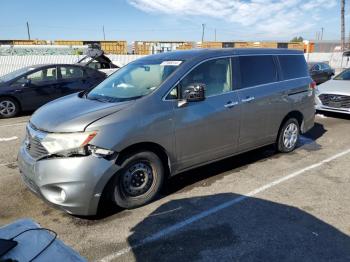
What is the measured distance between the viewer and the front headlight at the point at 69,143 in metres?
3.64

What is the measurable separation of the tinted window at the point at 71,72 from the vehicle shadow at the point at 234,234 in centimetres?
773

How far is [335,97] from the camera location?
9.32 meters

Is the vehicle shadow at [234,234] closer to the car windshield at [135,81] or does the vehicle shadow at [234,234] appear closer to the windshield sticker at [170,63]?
the car windshield at [135,81]

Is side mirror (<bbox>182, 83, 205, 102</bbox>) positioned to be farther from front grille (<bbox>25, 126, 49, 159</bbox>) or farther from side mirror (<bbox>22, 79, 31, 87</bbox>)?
side mirror (<bbox>22, 79, 31, 87</bbox>)

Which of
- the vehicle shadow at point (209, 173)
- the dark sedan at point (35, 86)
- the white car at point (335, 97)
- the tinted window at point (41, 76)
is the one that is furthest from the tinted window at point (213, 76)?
the tinted window at point (41, 76)

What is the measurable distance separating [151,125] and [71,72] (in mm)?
7742

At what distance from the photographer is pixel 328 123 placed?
9.09 meters

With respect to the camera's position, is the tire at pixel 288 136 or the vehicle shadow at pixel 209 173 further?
the tire at pixel 288 136

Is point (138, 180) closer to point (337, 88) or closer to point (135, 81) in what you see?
point (135, 81)

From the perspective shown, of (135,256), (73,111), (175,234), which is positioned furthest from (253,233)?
(73,111)

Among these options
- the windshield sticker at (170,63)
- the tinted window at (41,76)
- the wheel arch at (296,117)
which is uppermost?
the windshield sticker at (170,63)

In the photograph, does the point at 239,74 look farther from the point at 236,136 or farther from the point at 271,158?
the point at 271,158

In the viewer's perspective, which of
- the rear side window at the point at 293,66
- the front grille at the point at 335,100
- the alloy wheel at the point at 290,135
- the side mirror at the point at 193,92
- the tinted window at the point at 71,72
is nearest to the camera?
the side mirror at the point at 193,92

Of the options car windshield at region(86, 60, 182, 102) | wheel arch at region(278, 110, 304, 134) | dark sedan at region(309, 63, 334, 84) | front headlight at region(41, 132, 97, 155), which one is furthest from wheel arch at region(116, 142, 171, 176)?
dark sedan at region(309, 63, 334, 84)
